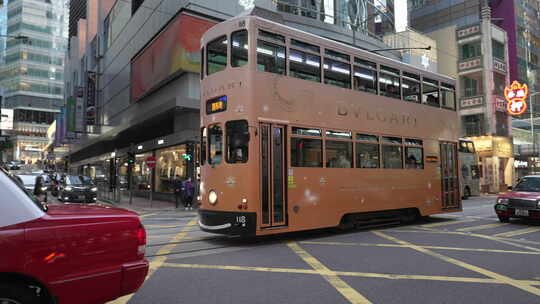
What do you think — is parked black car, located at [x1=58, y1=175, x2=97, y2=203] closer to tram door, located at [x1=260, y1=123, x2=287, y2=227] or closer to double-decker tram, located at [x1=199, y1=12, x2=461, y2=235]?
double-decker tram, located at [x1=199, y1=12, x2=461, y2=235]

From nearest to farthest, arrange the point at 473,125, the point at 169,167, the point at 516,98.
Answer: the point at 169,167, the point at 516,98, the point at 473,125

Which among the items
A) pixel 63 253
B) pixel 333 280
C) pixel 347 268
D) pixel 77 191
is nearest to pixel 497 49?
pixel 77 191

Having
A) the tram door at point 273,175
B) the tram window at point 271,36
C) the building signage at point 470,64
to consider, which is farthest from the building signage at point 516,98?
the tram door at point 273,175

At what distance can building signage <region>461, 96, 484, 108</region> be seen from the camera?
114 ft

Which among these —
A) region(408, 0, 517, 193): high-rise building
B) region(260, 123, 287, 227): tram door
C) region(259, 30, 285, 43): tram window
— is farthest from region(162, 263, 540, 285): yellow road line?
region(408, 0, 517, 193): high-rise building

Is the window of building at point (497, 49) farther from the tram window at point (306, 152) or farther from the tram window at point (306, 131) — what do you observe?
the tram window at point (306, 152)

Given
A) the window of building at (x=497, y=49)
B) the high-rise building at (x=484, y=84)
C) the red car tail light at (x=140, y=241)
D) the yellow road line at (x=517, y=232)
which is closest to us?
the red car tail light at (x=140, y=241)

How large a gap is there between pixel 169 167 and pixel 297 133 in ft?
59.3

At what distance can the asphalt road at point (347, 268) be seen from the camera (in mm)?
4754

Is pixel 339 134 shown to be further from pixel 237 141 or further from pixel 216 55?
pixel 216 55

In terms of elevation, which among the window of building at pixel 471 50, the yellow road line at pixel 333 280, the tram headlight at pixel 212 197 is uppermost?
the window of building at pixel 471 50

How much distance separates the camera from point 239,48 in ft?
26.5

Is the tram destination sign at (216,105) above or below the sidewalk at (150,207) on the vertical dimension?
above

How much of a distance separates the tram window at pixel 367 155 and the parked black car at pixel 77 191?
16.8 meters
